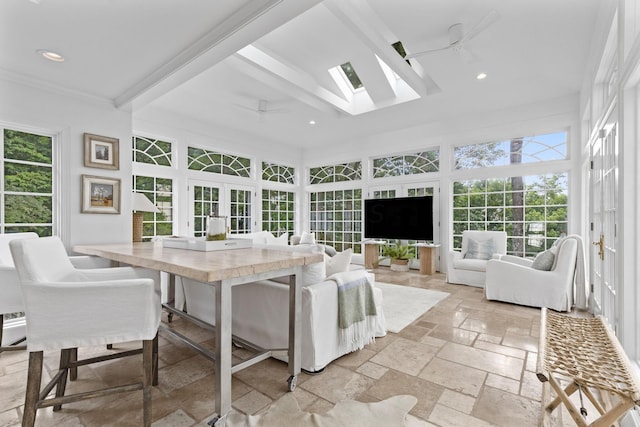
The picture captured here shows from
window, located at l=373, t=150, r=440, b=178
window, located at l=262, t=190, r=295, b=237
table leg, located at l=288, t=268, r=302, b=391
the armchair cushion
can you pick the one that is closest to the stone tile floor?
table leg, located at l=288, t=268, r=302, b=391

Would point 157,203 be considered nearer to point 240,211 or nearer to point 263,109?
point 240,211

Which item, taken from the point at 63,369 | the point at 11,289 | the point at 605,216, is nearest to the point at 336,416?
the point at 63,369

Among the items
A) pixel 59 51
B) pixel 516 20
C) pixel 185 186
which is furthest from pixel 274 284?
pixel 185 186

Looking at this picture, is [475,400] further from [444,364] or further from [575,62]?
[575,62]

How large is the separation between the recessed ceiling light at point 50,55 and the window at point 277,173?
177 inches

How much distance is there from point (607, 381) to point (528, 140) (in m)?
4.87

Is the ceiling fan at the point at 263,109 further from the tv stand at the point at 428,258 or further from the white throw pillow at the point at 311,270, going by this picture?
the tv stand at the point at 428,258

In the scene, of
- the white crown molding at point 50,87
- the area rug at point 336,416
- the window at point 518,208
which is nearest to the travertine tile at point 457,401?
the area rug at point 336,416

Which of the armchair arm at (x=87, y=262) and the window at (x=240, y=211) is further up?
the window at (x=240, y=211)

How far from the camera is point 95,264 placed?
116 inches

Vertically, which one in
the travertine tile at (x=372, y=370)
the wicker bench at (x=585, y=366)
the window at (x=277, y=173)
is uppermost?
the window at (x=277, y=173)

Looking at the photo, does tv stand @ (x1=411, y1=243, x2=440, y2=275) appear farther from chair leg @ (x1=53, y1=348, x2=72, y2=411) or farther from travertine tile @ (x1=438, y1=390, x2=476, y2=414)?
chair leg @ (x1=53, y1=348, x2=72, y2=411)

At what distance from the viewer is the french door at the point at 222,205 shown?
18.6 ft

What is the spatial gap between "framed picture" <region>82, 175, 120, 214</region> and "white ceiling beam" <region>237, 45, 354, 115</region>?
82.0 inches
